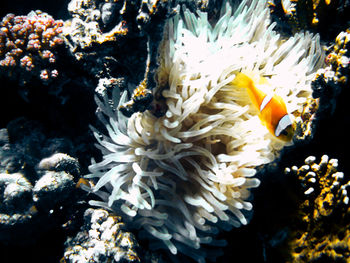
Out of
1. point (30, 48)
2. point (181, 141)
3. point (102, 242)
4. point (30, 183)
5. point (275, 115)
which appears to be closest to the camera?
point (275, 115)

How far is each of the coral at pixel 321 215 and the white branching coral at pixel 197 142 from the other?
0.48 m

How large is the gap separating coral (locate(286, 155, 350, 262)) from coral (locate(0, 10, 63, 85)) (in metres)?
2.61

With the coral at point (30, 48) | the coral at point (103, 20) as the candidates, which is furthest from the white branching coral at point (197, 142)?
the coral at point (30, 48)

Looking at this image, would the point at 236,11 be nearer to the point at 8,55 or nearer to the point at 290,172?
the point at 290,172

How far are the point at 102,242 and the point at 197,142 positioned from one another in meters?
1.18

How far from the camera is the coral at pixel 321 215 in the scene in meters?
2.14

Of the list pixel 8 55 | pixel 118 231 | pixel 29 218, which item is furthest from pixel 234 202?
pixel 8 55

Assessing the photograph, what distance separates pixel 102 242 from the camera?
216cm

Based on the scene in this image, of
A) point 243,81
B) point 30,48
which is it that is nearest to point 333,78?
point 243,81

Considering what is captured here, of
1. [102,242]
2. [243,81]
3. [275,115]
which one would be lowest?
[102,242]

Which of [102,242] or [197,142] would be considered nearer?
[102,242]

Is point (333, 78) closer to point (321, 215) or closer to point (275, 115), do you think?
point (275, 115)

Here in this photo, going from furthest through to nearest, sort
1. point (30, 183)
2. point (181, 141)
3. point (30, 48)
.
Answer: point (30, 48) → point (30, 183) → point (181, 141)

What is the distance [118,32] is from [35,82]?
4.01 ft
